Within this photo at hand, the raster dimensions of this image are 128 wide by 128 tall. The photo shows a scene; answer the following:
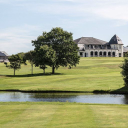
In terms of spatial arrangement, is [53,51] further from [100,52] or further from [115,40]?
[115,40]

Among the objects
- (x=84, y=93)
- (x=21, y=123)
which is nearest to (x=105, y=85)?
(x=84, y=93)

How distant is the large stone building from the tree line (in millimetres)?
78713

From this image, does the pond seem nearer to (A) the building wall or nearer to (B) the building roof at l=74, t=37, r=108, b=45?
(A) the building wall

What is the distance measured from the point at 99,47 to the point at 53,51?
91465mm

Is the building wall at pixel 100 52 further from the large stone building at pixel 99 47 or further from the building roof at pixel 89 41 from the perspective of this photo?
the building roof at pixel 89 41

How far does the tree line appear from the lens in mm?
82438

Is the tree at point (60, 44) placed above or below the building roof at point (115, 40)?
below

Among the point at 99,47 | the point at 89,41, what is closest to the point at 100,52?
the point at 99,47

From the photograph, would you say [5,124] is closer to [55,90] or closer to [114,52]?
[55,90]

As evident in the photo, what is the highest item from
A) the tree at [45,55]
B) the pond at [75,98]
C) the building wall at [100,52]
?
the building wall at [100,52]

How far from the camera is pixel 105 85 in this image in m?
53.2

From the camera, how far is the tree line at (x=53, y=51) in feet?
270

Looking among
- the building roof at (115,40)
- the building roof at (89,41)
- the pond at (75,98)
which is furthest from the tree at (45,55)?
the building roof at (115,40)

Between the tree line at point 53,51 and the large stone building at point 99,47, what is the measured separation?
258ft
